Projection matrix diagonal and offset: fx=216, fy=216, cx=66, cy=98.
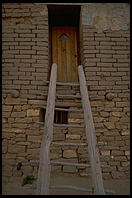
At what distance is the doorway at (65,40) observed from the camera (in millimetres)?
4254

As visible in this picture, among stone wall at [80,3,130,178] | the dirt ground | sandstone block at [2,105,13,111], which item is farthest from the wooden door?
the dirt ground

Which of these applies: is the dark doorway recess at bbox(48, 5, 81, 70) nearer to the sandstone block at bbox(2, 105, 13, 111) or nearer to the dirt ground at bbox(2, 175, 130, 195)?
the sandstone block at bbox(2, 105, 13, 111)

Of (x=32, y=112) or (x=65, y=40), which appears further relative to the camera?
(x=65, y=40)

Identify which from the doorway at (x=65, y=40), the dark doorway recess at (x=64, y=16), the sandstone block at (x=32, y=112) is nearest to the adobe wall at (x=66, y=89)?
the sandstone block at (x=32, y=112)

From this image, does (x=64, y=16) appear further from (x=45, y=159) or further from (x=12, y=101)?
(x=45, y=159)

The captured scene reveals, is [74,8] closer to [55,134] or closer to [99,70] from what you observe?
[99,70]

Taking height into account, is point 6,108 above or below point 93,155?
above

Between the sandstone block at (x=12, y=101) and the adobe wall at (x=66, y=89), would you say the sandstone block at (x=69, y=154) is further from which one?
the sandstone block at (x=12, y=101)

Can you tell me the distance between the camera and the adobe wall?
3.25 m

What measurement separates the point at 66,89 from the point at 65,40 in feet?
4.50

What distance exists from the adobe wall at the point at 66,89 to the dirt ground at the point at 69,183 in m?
0.10

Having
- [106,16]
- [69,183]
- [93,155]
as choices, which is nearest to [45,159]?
[93,155]

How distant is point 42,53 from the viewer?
375cm

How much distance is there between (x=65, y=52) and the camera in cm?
444
